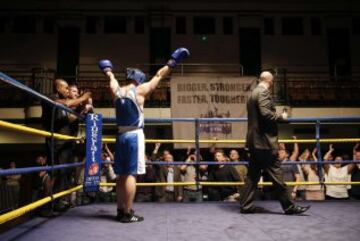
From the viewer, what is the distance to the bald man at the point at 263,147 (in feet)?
10.9

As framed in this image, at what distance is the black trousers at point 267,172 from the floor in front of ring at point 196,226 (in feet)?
0.49

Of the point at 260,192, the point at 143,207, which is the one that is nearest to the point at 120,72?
the point at 260,192

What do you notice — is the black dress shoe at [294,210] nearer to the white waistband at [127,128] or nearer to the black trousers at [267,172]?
the black trousers at [267,172]

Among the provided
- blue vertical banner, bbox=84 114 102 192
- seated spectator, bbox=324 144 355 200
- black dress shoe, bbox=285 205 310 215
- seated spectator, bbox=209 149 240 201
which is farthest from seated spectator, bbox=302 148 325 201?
blue vertical banner, bbox=84 114 102 192

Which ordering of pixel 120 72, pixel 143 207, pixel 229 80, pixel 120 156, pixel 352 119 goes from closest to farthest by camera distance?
pixel 120 156 < pixel 143 207 < pixel 352 119 < pixel 229 80 < pixel 120 72

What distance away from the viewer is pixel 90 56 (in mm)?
14156

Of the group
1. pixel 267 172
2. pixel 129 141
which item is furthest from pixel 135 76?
pixel 267 172

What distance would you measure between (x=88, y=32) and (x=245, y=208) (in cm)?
1261

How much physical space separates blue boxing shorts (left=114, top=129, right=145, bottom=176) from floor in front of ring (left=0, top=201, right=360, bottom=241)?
1.47 feet

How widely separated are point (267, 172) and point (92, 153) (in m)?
1.88

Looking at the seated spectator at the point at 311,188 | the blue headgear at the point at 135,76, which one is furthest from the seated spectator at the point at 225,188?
the blue headgear at the point at 135,76

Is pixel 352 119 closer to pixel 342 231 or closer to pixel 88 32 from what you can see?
pixel 342 231

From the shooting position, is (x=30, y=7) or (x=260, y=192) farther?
(x=30, y=7)

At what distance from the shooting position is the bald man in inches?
131
